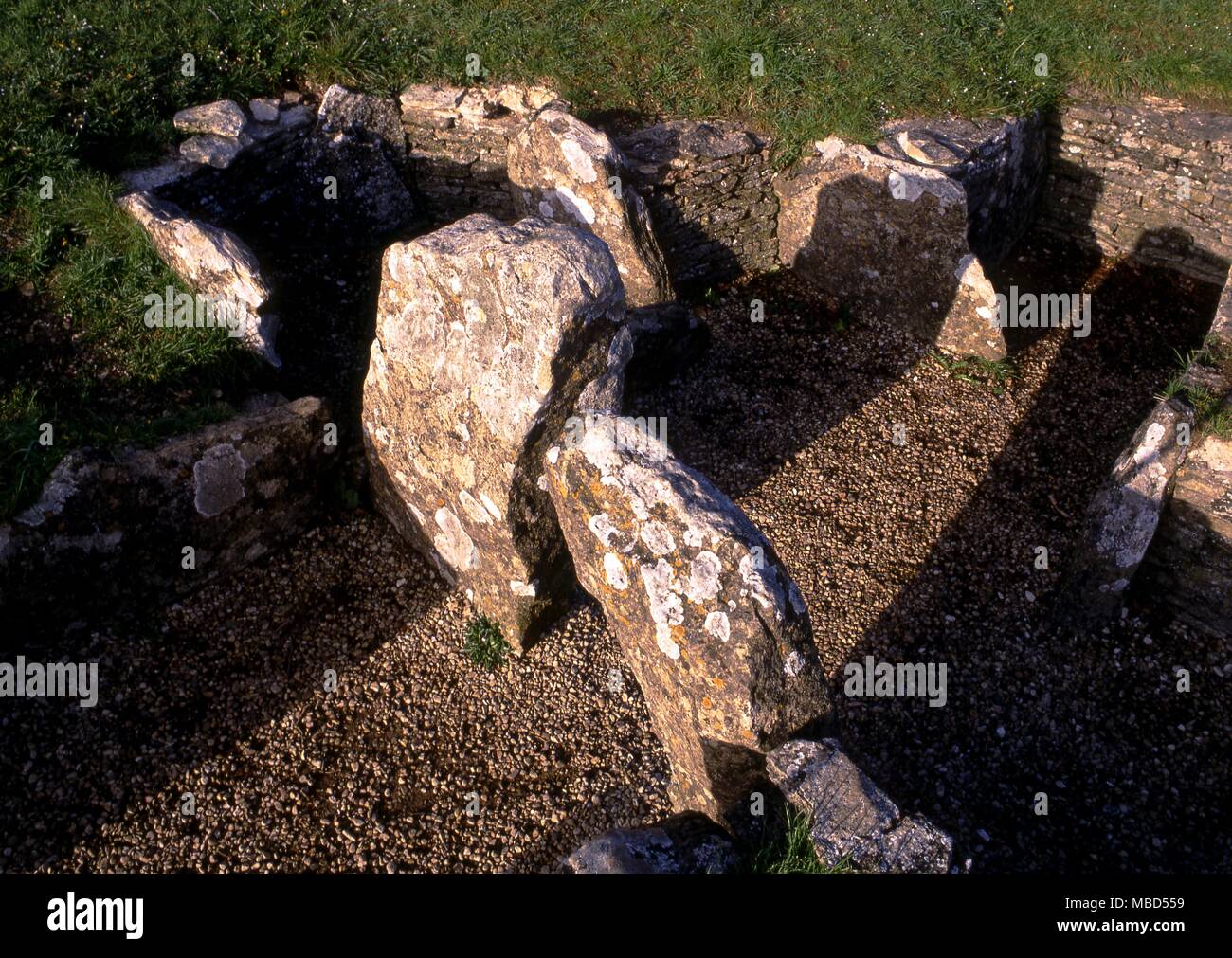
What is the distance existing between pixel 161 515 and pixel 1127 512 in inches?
234

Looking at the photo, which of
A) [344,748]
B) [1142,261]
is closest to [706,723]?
[344,748]

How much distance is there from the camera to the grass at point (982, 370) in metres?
8.38

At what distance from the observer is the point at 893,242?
8.57 m

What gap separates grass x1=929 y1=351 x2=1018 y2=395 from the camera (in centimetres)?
838

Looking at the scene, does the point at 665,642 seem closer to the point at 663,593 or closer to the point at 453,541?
the point at 663,593

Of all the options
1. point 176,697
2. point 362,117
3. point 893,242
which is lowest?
point 176,697

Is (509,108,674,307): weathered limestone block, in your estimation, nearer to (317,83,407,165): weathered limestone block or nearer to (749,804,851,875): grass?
(317,83,407,165): weathered limestone block

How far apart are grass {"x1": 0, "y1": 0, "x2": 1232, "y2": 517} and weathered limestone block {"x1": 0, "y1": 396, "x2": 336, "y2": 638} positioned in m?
0.98

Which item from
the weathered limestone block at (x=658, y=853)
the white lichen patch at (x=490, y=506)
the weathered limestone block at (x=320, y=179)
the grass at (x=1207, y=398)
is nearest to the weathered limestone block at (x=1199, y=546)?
the grass at (x=1207, y=398)

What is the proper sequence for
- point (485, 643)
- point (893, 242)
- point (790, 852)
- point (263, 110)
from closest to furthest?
point (790, 852)
point (485, 643)
point (263, 110)
point (893, 242)

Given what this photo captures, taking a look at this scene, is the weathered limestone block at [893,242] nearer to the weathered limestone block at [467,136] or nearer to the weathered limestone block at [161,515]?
the weathered limestone block at [467,136]

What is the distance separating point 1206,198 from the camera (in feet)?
30.1

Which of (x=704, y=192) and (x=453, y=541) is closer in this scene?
(x=453, y=541)

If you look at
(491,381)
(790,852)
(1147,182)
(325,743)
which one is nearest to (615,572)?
(491,381)
